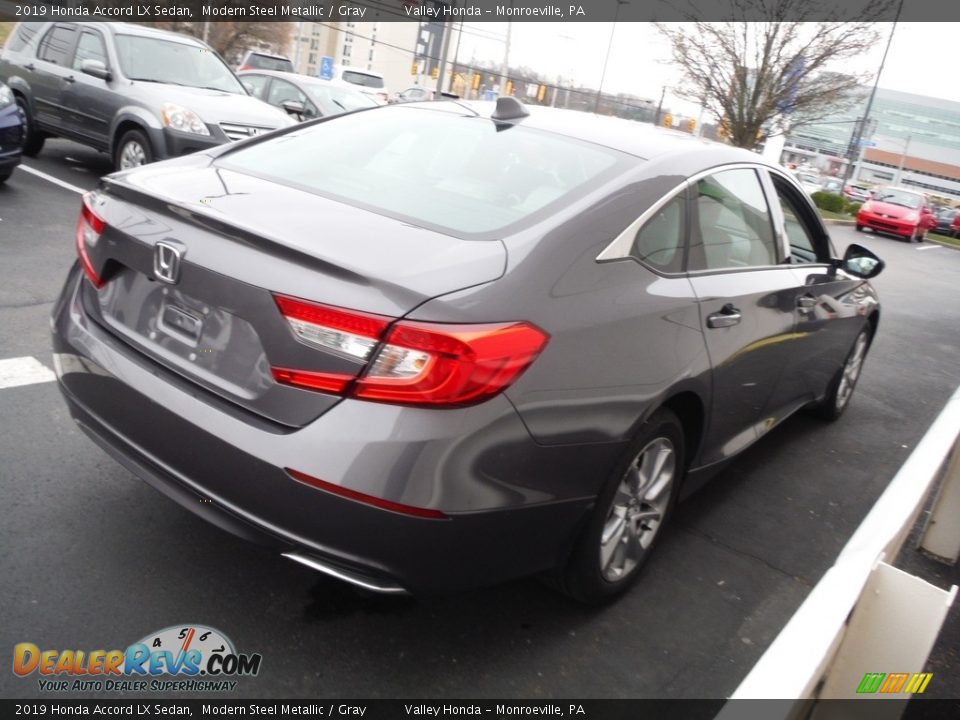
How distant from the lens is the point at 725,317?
3324 mm

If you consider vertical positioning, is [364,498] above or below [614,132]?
below

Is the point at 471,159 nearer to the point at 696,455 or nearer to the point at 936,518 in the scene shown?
the point at 696,455

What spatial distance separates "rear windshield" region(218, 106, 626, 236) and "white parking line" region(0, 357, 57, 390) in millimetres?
1682

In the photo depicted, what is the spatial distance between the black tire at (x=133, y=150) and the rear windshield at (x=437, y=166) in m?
5.60

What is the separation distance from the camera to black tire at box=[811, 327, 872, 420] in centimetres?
550

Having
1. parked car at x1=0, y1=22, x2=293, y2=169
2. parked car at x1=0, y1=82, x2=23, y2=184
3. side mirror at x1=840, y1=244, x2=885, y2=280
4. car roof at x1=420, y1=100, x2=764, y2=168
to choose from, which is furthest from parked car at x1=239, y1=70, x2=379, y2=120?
car roof at x1=420, y1=100, x2=764, y2=168

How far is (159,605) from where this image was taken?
272cm

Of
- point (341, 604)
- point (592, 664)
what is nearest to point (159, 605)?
point (341, 604)

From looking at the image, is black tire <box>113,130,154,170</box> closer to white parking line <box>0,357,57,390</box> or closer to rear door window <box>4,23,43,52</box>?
rear door window <box>4,23,43,52</box>

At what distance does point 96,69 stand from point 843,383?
7.72 metres

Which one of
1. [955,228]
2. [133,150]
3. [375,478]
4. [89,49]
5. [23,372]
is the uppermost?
[89,49]

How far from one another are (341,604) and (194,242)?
127cm

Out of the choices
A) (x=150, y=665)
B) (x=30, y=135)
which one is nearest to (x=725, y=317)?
(x=150, y=665)

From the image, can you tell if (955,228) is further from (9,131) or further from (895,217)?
(9,131)
